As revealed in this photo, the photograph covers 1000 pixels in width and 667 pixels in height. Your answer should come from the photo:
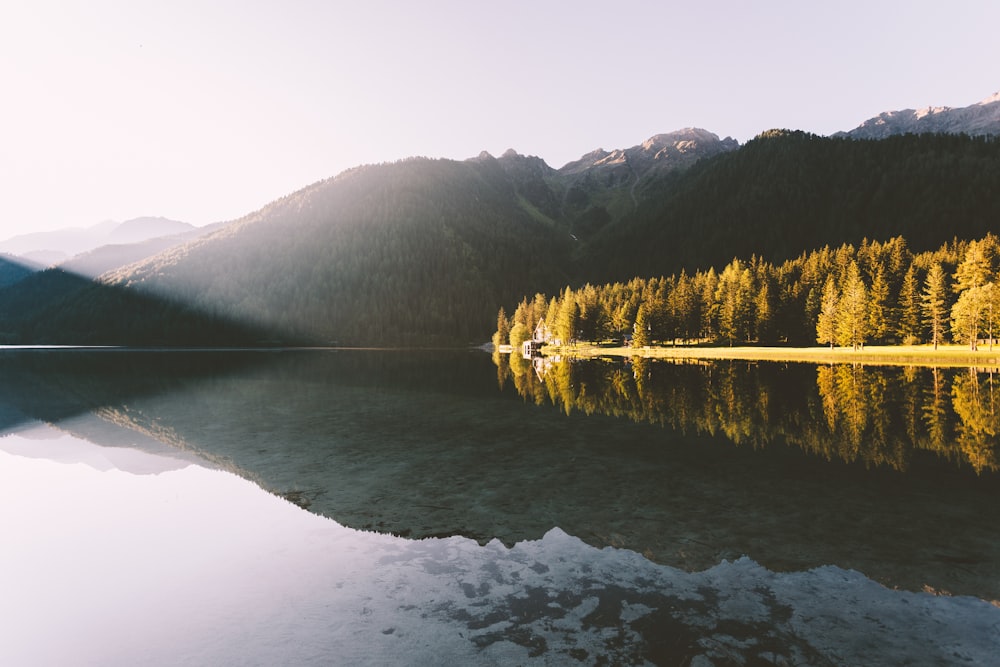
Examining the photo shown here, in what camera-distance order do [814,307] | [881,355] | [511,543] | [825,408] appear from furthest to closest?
1. [814,307]
2. [881,355]
3. [825,408]
4. [511,543]

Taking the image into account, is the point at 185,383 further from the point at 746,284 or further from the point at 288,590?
the point at 746,284

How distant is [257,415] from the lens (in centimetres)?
3747

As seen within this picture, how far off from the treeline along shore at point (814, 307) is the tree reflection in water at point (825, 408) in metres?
53.5

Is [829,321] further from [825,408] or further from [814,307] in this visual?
[825,408]

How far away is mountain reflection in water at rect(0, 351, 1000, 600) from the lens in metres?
13.6

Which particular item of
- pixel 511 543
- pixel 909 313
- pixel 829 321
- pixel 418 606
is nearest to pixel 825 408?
pixel 511 543

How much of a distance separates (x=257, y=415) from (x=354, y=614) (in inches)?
1234

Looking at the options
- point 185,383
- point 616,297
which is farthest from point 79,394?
point 616,297

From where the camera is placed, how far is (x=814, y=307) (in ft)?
405

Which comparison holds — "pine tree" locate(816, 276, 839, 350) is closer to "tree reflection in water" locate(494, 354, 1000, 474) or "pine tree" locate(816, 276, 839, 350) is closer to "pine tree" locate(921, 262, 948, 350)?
"pine tree" locate(921, 262, 948, 350)

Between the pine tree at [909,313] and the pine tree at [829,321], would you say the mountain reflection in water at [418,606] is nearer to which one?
the pine tree at [829,321]

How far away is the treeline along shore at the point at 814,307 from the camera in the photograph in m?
100

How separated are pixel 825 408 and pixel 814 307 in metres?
106

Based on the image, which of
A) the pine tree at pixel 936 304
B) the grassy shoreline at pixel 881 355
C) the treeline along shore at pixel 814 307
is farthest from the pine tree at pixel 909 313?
the grassy shoreline at pixel 881 355
